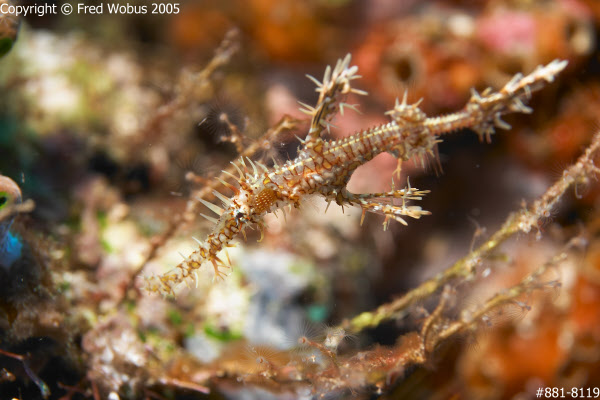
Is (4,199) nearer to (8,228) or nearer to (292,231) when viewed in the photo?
(8,228)

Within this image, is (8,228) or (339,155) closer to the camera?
(339,155)

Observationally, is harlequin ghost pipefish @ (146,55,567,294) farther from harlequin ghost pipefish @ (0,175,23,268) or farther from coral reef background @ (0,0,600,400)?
harlequin ghost pipefish @ (0,175,23,268)

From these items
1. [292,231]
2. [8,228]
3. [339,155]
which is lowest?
[8,228]

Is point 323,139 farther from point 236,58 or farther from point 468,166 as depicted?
point 236,58

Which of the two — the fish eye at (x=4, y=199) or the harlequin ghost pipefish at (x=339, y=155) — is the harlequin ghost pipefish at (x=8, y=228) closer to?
the fish eye at (x=4, y=199)

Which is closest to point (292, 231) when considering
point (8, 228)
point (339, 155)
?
point (339, 155)

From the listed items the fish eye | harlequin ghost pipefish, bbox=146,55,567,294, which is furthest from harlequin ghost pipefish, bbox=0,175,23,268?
harlequin ghost pipefish, bbox=146,55,567,294
